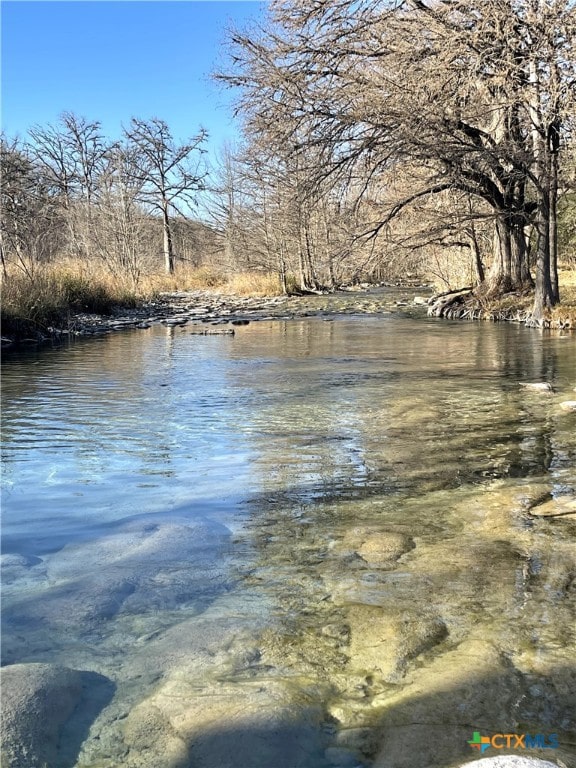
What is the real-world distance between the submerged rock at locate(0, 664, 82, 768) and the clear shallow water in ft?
0.33

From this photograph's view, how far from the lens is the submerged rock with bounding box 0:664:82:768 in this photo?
185cm

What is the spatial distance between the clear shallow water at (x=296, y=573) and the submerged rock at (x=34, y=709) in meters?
0.10

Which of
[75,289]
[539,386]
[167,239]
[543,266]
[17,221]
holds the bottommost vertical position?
[539,386]

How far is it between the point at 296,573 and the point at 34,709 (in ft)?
4.30

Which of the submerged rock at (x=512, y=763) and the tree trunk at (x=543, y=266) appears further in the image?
the tree trunk at (x=543, y=266)

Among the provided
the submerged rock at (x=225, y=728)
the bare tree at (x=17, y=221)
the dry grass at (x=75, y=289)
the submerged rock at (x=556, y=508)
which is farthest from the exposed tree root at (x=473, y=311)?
the submerged rock at (x=225, y=728)

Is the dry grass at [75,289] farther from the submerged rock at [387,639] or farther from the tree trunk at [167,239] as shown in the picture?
the submerged rock at [387,639]

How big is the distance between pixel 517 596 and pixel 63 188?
137ft

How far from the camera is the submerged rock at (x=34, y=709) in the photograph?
1.85 m

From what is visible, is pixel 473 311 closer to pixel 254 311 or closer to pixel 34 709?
pixel 254 311

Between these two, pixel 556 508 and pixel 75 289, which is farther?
pixel 75 289

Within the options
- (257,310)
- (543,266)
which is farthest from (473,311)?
(257,310)

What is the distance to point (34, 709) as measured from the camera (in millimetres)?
1993

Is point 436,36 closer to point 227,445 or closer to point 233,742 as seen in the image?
point 227,445
